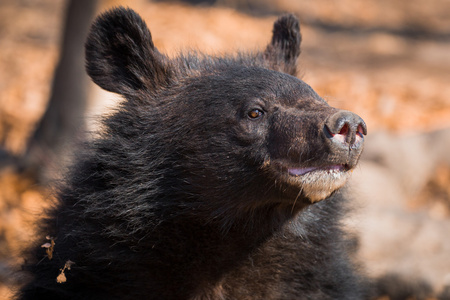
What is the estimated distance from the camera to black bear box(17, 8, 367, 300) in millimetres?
3809

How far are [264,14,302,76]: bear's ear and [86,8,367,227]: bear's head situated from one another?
0.43m

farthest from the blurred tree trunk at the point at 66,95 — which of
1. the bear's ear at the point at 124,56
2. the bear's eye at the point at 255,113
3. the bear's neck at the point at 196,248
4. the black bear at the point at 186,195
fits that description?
the bear's eye at the point at 255,113

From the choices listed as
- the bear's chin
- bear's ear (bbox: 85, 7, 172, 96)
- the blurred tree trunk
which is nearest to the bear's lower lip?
the bear's chin

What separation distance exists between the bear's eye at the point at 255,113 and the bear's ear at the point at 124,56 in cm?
83

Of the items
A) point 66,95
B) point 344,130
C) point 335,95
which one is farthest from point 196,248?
point 335,95

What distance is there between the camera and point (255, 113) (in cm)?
382

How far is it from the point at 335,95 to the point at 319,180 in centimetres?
855

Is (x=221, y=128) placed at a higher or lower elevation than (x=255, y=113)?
lower

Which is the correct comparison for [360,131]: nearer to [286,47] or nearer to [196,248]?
[196,248]

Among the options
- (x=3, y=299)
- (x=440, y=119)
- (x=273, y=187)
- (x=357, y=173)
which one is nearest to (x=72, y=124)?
(x=3, y=299)

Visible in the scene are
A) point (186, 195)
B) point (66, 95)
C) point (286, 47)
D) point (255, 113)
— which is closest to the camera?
point (255, 113)

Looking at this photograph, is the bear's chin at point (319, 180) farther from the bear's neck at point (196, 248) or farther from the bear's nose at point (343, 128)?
the bear's neck at point (196, 248)

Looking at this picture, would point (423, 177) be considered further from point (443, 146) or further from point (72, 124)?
point (72, 124)

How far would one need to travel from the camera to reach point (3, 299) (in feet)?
20.6
